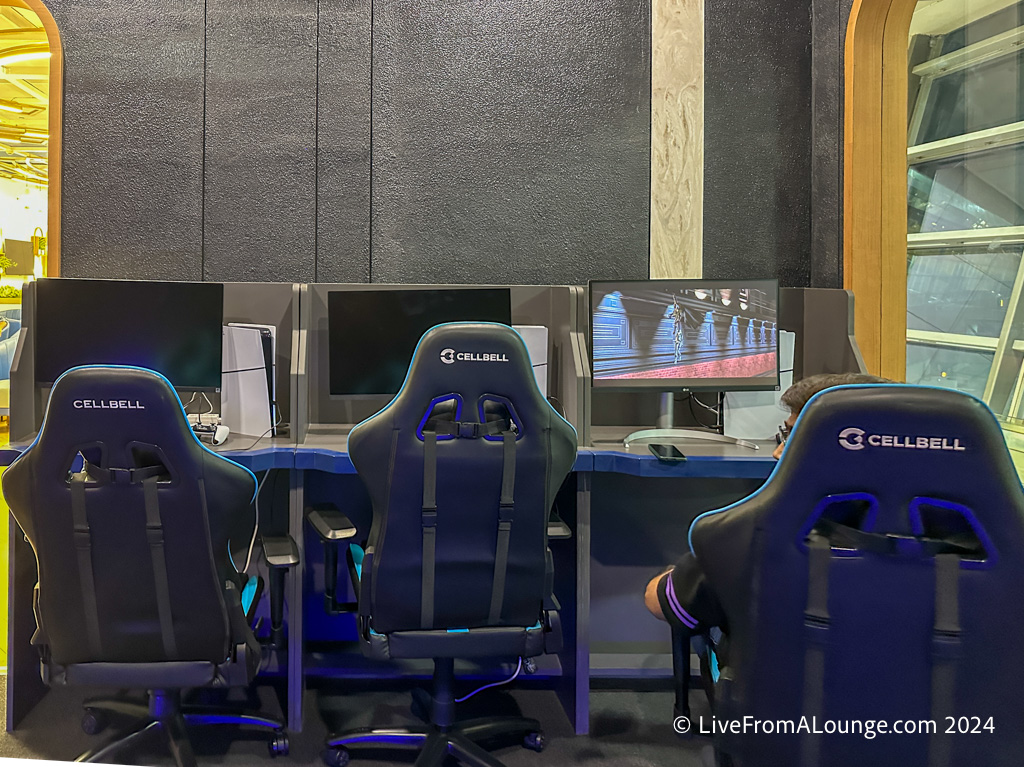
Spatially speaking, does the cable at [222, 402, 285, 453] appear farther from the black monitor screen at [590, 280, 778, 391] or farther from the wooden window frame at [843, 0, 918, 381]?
the wooden window frame at [843, 0, 918, 381]

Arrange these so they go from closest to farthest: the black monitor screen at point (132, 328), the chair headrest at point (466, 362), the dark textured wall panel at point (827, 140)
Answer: the chair headrest at point (466, 362) < the black monitor screen at point (132, 328) < the dark textured wall panel at point (827, 140)

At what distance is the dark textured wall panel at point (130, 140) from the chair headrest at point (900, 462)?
9.63 feet

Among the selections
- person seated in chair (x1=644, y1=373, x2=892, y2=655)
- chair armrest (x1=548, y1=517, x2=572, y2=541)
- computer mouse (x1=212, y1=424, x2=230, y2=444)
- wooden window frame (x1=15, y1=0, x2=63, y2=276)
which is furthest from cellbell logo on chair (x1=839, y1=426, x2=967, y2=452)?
wooden window frame (x1=15, y1=0, x2=63, y2=276)

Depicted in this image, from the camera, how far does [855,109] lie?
3041mm

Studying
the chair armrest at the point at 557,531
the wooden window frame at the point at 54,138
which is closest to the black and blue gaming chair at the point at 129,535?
the chair armrest at the point at 557,531

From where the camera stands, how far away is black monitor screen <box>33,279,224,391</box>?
256cm

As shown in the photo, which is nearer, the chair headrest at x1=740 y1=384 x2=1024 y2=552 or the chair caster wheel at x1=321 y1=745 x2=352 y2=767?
the chair headrest at x1=740 y1=384 x2=1024 y2=552

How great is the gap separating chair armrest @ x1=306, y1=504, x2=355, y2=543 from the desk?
0.15 metres

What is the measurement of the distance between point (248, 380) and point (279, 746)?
119cm

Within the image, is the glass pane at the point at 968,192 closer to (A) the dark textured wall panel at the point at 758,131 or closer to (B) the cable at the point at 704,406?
(A) the dark textured wall panel at the point at 758,131

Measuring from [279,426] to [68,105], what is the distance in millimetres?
1896

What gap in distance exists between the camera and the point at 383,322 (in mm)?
2674

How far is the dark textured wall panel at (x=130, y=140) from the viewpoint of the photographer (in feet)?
10.9

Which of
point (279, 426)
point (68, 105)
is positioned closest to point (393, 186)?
point (279, 426)
